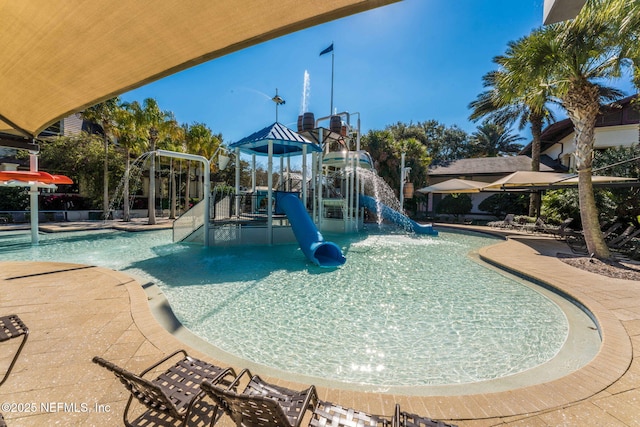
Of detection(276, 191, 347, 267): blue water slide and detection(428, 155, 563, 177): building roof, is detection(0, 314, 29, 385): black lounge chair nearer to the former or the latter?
detection(276, 191, 347, 267): blue water slide

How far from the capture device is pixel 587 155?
8695 mm

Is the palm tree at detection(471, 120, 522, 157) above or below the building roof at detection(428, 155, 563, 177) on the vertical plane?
above

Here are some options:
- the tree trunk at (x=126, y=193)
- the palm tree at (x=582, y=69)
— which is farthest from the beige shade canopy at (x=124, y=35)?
the tree trunk at (x=126, y=193)

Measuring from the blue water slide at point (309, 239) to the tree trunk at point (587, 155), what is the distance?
768cm

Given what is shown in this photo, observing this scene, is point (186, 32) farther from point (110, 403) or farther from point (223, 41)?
point (110, 403)

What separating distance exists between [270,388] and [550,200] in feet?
66.8

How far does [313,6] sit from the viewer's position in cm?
165

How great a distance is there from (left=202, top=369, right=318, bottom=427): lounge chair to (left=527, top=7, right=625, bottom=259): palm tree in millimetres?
10737

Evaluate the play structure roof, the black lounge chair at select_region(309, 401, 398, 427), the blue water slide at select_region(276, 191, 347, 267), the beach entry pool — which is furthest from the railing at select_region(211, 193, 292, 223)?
the black lounge chair at select_region(309, 401, 398, 427)

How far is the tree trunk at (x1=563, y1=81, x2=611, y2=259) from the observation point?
840cm

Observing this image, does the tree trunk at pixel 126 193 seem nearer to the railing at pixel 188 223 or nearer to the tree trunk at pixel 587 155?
the railing at pixel 188 223

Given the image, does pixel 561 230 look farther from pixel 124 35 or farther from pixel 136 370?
pixel 124 35

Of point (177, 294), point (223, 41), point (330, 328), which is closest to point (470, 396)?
point (330, 328)

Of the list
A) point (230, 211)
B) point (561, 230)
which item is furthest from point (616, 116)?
point (230, 211)
